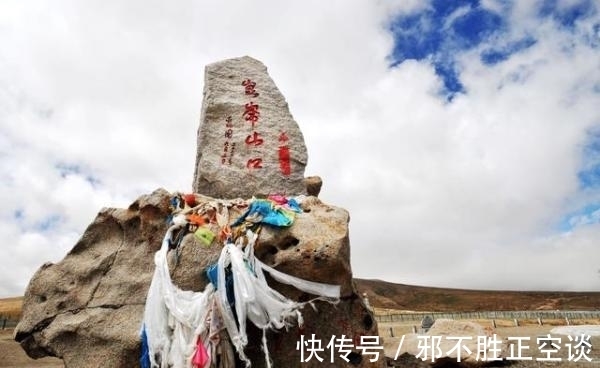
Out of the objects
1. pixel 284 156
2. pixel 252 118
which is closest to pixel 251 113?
pixel 252 118

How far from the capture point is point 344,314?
A: 7043 millimetres

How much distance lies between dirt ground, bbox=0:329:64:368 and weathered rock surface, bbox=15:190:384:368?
10256 mm

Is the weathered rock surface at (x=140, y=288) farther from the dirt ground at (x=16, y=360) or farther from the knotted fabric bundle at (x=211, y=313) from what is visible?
the dirt ground at (x=16, y=360)

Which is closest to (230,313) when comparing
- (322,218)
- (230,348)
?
(230,348)

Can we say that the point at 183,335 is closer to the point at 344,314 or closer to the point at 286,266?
the point at 286,266

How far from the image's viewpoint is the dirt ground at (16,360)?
668 inches

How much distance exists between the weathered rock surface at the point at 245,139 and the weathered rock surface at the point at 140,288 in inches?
59.8

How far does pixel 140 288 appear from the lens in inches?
278

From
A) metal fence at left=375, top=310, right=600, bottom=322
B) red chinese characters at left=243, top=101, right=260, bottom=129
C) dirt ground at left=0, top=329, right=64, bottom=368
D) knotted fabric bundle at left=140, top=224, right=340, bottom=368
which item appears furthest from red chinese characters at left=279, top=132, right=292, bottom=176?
metal fence at left=375, top=310, right=600, bottom=322

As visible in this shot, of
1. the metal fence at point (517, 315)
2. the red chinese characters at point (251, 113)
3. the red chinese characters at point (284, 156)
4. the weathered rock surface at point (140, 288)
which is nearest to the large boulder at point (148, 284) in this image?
the weathered rock surface at point (140, 288)

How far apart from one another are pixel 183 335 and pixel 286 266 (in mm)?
1644

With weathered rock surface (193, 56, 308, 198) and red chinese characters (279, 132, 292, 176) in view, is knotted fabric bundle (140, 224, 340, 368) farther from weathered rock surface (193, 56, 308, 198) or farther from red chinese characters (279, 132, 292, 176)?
red chinese characters (279, 132, 292, 176)

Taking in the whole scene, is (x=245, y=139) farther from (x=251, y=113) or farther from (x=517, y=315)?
(x=517, y=315)

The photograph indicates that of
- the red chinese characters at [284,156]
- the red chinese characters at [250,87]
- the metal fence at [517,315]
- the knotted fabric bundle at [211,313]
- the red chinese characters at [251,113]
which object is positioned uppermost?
the red chinese characters at [250,87]
